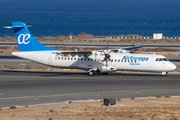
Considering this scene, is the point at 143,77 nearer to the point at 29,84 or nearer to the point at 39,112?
the point at 29,84

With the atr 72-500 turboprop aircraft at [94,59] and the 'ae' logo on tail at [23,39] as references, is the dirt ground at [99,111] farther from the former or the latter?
the 'ae' logo on tail at [23,39]

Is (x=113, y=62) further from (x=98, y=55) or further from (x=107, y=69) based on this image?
(x=98, y=55)

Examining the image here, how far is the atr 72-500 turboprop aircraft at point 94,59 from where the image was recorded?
123 ft

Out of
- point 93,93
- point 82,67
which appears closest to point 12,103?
point 93,93

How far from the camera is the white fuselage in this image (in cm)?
3747

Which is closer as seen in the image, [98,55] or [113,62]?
[113,62]

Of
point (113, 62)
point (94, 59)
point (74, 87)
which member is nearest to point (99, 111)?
point (74, 87)

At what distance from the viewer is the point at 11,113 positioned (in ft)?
66.8

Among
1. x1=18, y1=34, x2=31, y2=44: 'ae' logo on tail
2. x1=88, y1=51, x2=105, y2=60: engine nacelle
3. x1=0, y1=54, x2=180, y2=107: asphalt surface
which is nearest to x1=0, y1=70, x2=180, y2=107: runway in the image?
x1=0, y1=54, x2=180, y2=107: asphalt surface

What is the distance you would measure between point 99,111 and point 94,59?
19179mm

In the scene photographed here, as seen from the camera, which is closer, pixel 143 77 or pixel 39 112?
pixel 39 112

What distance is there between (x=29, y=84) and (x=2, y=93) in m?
5.12

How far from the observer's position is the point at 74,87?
3130 centimetres

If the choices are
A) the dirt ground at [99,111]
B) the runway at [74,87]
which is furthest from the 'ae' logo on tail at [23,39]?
the dirt ground at [99,111]
